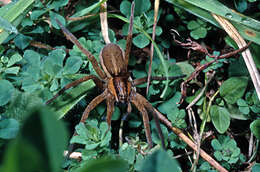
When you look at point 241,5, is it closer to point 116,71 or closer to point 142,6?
point 142,6

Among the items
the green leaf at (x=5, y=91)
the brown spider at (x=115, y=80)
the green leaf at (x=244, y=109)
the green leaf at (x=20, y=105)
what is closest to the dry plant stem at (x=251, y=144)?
the green leaf at (x=244, y=109)

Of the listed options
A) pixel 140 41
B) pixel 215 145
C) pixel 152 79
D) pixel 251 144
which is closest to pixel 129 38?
pixel 140 41

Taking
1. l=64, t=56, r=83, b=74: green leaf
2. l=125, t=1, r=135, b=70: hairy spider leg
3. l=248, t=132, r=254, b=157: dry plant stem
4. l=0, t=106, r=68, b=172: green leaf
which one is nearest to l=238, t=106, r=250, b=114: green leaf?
l=248, t=132, r=254, b=157: dry plant stem

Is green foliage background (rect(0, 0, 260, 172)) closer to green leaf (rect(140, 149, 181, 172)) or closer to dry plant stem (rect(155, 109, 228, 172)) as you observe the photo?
dry plant stem (rect(155, 109, 228, 172))

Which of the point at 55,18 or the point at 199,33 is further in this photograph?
the point at 199,33

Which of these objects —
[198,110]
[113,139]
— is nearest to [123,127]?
[113,139]
